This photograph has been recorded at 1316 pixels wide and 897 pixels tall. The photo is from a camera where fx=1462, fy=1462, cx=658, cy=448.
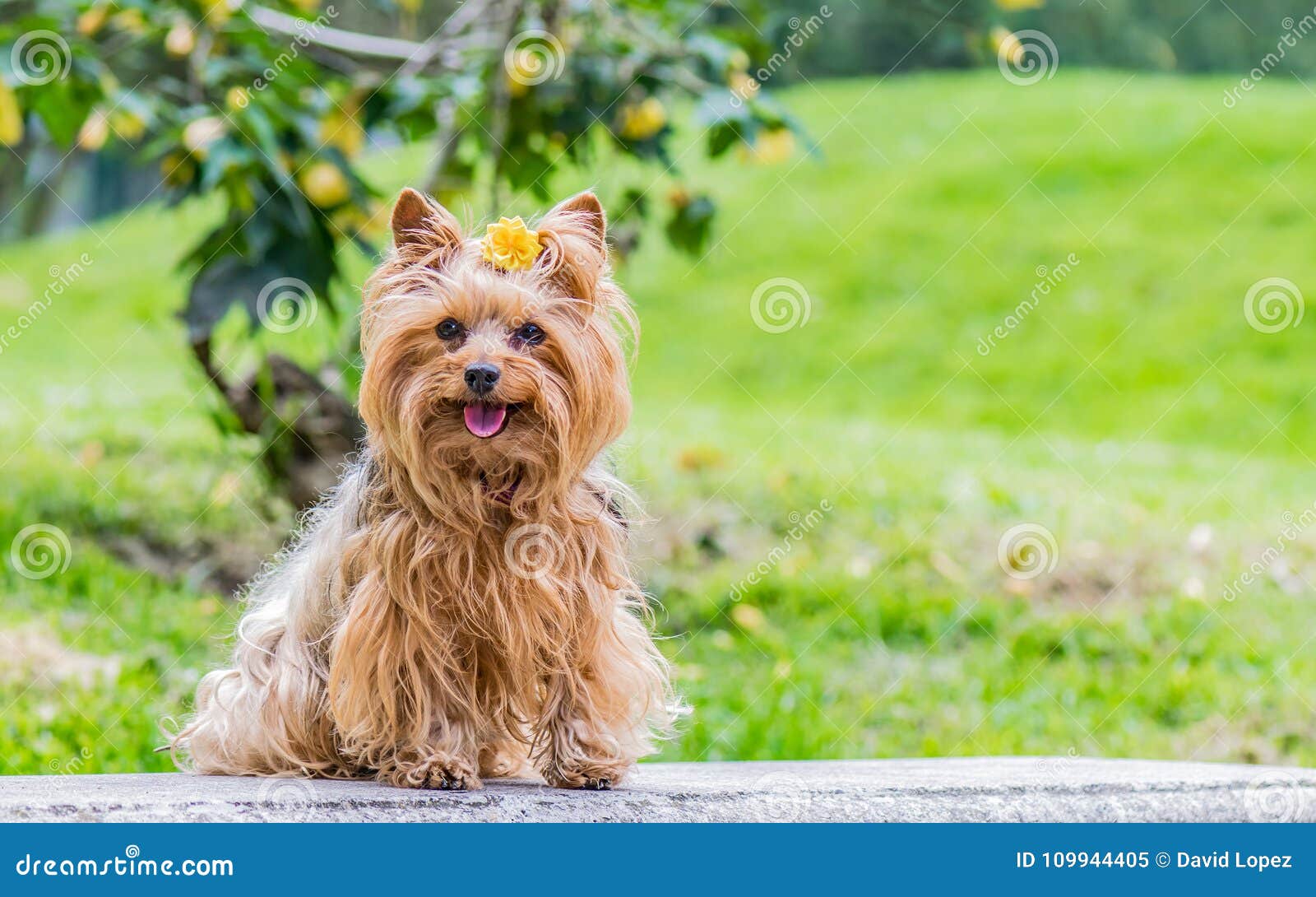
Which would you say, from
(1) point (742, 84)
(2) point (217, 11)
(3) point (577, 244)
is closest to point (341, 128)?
(2) point (217, 11)

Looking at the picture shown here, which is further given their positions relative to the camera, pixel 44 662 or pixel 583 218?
pixel 44 662

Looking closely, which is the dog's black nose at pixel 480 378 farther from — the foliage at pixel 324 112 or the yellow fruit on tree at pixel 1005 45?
the yellow fruit on tree at pixel 1005 45

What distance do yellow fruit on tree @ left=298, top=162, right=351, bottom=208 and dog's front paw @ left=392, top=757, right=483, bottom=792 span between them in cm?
363

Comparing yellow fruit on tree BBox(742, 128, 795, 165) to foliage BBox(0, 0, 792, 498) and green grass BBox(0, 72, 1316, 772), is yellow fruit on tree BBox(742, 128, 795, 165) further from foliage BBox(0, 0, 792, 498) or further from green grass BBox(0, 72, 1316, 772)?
green grass BBox(0, 72, 1316, 772)

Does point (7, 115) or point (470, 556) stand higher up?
point (7, 115)

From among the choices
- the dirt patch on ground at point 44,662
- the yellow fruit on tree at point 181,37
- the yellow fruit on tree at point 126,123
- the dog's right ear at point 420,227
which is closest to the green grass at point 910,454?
the dirt patch on ground at point 44,662

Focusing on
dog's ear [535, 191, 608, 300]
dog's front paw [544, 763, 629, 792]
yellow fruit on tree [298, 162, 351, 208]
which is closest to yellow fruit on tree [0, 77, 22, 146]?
yellow fruit on tree [298, 162, 351, 208]

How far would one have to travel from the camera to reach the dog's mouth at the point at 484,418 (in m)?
3.42

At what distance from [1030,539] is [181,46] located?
5.37 meters

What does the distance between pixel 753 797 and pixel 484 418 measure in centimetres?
123

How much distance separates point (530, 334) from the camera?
138 inches

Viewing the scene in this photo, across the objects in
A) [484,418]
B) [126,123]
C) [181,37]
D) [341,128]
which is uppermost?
A: [181,37]

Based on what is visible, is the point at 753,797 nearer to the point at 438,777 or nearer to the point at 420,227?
the point at 438,777

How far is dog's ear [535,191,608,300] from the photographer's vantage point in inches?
142
